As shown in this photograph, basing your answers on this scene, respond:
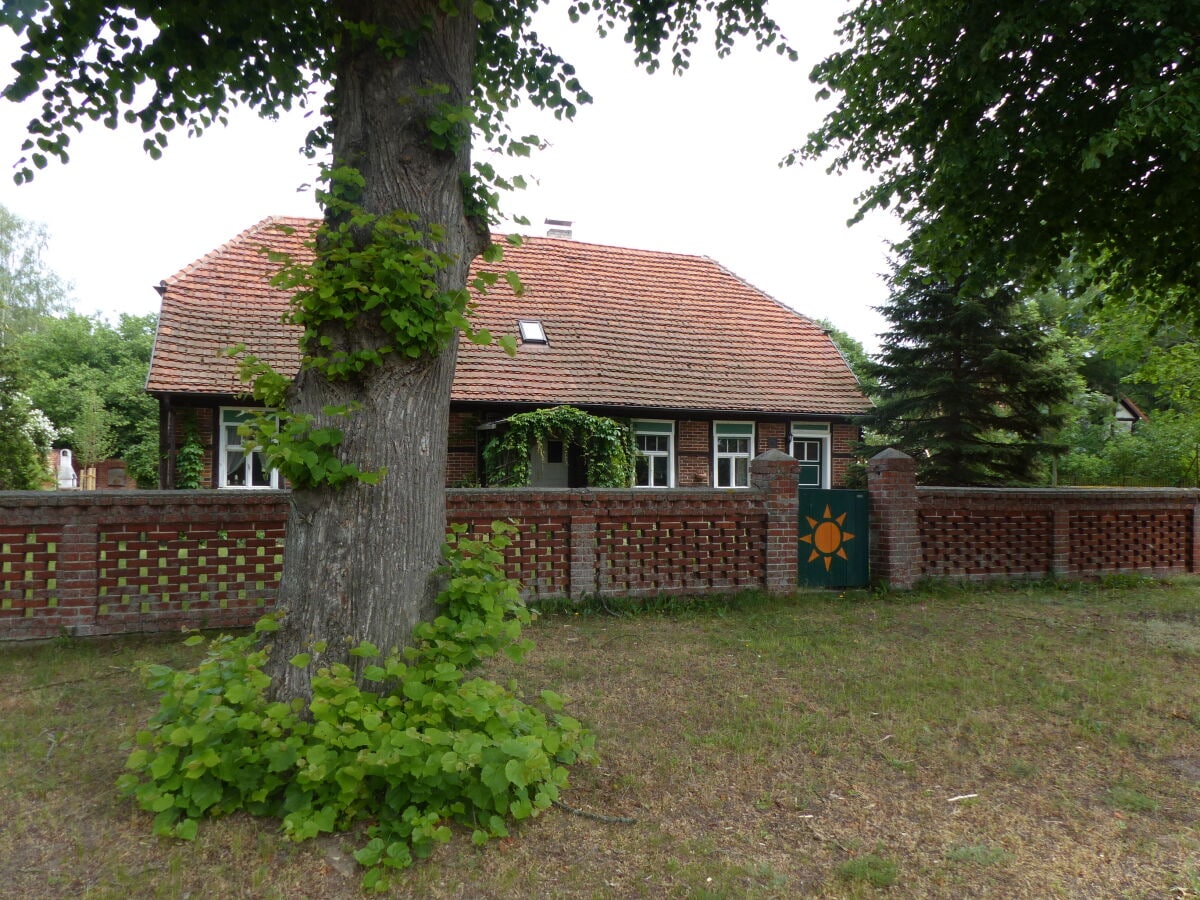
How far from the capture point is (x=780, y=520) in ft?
29.3

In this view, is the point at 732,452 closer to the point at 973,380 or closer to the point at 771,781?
the point at 973,380

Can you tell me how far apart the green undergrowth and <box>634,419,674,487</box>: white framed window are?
1410 centimetres

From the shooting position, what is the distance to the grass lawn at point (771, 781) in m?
2.87

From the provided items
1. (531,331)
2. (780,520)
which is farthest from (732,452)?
(780,520)

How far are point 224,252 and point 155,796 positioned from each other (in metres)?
15.8

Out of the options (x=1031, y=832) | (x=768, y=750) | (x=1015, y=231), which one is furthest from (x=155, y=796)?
(x=1015, y=231)

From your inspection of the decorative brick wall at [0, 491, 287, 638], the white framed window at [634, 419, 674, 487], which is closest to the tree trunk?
the decorative brick wall at [0, 491, 287, 638]

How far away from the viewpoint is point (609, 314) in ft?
61.1

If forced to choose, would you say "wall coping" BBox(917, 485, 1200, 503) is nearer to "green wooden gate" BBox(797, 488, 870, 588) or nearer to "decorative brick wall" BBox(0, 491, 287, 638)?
"green wooden gate" BBox(797, 488, 870, 588)

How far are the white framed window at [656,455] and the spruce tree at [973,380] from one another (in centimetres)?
501

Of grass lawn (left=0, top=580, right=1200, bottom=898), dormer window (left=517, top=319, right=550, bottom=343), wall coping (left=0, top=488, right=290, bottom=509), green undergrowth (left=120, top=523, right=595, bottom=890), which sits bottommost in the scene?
grass lawn (left=0, top=580, right=1200, bottom=898)

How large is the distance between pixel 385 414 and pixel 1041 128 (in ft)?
21.4

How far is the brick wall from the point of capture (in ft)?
21.4

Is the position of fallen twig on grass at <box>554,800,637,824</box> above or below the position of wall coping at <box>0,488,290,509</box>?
below
